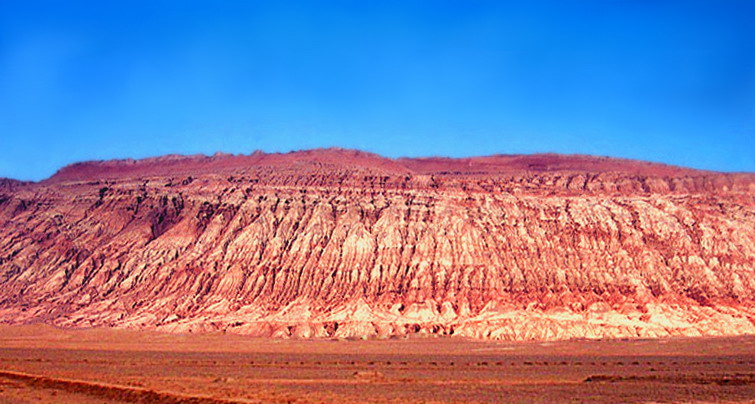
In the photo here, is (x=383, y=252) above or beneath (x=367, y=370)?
above

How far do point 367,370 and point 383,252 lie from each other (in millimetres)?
40486

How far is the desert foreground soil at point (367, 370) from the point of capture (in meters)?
33.4

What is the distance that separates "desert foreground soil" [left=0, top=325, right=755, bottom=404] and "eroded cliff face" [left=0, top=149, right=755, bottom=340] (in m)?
8.62

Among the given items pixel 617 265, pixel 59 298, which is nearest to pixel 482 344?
pixel 617 265

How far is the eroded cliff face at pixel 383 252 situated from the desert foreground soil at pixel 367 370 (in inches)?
340

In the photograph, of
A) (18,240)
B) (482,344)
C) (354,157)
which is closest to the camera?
(482,344)

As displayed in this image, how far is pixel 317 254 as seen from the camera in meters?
83.6

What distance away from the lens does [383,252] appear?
8338 cm

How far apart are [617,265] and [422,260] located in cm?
2012

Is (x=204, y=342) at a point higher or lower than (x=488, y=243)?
lower

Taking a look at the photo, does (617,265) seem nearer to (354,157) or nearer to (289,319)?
(289,319)

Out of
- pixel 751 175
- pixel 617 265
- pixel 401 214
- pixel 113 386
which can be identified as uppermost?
pixel 751 175

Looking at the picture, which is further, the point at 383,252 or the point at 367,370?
the point at 383,252

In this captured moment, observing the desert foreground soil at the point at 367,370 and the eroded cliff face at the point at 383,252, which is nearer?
the desert foreground soil at the point at 367,370
